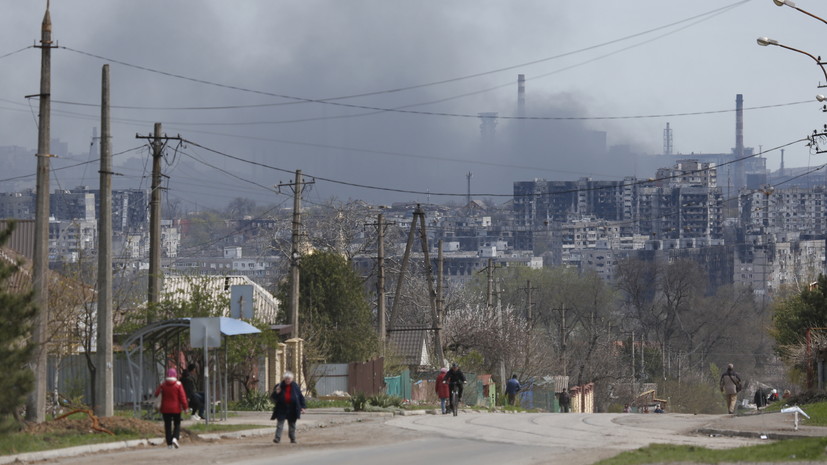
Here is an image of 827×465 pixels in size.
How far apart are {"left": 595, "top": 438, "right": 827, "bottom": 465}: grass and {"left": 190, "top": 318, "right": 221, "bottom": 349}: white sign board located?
9.57 meters

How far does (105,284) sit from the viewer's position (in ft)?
87.1

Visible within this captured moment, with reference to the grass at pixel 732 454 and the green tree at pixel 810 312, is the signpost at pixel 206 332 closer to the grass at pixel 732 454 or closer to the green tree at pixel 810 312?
the grass at pixel 732 454

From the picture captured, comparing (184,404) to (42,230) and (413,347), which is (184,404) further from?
(413,347)

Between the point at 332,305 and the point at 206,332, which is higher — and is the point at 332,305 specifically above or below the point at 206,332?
above

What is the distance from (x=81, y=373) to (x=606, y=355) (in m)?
58.0

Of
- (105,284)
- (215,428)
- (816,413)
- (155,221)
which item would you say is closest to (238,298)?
(155,221)

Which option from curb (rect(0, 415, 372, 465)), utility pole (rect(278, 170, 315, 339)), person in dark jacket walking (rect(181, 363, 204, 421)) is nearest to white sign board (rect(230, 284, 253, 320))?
person in dark jacket walking (rect(181, 363, 204, 421))

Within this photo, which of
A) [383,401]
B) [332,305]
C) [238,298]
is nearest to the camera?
[238,298]

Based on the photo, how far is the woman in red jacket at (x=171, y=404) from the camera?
910 inches

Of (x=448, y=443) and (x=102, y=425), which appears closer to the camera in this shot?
(x=102, y=425)

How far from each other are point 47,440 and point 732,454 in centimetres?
1094

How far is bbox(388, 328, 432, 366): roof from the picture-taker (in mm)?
68125

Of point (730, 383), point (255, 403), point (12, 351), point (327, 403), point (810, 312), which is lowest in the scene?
point (327, 403)

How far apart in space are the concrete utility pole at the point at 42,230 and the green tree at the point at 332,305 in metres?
25.6
